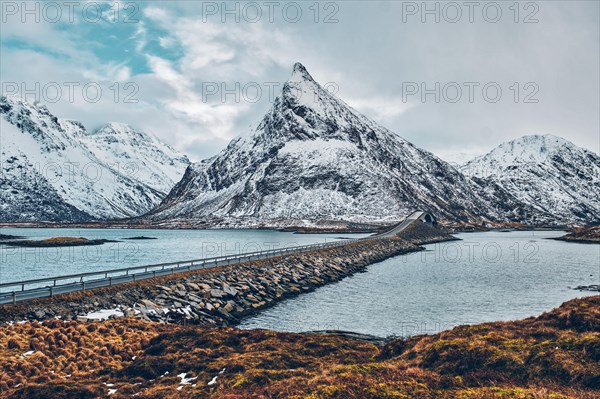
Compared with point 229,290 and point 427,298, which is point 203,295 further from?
point 427,298

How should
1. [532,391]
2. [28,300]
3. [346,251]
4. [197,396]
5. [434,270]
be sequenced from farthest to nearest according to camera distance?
[346,251], [434,270], [28,300], [197,396], [532,391]

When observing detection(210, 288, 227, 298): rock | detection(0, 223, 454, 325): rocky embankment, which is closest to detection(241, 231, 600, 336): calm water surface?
detection(0, 223, 454, 325): rocky embankment

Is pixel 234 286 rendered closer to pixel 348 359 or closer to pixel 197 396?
pixel 348 359

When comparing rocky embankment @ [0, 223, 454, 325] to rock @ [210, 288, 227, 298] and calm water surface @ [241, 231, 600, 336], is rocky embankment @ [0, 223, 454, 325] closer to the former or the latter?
rock @ [210, 288, 227, 298]

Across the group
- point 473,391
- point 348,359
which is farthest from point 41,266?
point 473,391

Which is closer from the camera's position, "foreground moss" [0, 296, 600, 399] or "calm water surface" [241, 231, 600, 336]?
"foreground moss" [0, 296, 600, 399]

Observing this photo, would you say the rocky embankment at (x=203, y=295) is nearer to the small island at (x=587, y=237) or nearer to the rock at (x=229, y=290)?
the rock at (x=229, y=290)

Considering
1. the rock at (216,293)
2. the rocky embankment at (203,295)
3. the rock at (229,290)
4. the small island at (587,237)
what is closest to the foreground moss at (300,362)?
the rocky embankment at (203,295)

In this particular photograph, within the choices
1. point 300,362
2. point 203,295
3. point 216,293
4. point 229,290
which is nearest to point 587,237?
point 229,290
